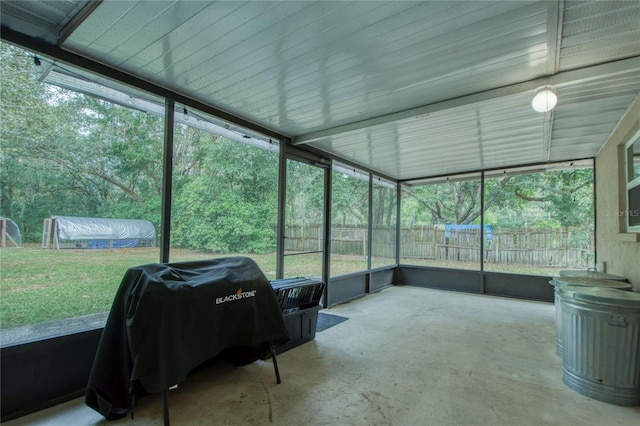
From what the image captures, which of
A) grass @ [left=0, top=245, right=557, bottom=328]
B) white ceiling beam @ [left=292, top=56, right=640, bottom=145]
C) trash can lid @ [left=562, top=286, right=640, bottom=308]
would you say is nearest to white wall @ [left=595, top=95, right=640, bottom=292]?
trash can lid @ [left=562, top=286, right=640, bottom=308]

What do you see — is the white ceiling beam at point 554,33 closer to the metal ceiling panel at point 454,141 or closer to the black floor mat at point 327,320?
the metal ceiling panel at point 454,141

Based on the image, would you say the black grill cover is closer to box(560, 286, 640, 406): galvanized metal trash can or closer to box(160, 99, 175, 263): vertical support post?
box(160, 99, 175, 263): vertical support post

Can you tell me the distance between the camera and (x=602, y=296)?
→ 2.38 m

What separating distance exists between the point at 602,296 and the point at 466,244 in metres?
4.73

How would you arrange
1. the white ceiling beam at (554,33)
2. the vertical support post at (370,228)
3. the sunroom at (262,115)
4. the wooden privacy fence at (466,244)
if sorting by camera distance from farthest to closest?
the vertical support post at (370,228)
the wooden privacy fence at (466,244)
the sunroom at (262,115)
the white ceiling beam at (554,33)

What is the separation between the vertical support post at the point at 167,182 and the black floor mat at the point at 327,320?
2229 millimetres

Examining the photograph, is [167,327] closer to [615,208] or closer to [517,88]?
[517,88]

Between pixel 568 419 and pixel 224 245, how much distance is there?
3579 mm

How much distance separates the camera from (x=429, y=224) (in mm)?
7461

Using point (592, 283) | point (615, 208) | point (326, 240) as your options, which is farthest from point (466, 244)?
point (592, 283)

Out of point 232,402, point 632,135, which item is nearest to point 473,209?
point 632,135

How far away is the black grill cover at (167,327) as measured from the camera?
1.88m

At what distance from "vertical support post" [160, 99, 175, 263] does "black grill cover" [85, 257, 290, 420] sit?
0.62 meters

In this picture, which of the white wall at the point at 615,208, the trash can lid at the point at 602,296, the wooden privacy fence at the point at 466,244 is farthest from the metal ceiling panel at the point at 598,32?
the wooden privacy fence at the point at 466,244
